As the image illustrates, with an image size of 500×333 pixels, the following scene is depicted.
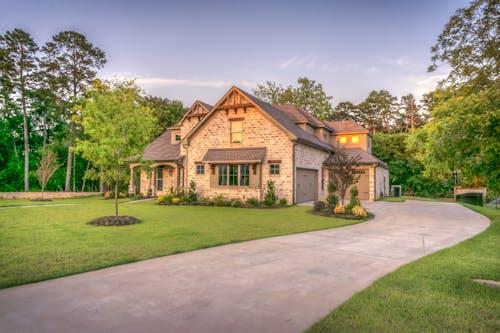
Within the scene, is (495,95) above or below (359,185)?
above

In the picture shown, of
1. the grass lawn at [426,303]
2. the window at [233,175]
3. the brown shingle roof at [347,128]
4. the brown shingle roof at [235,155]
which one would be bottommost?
the grass lawn at [426,303]

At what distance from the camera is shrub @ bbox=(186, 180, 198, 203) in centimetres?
2039

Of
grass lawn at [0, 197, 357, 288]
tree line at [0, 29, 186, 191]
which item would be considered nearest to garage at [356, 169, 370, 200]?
grass lawn at [0, 197, 357, 288]

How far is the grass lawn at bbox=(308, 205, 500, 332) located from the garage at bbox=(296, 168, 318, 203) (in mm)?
13959

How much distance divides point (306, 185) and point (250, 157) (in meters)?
4.86

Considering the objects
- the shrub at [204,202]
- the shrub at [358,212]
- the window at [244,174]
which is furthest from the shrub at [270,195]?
the shrub at [358,212]

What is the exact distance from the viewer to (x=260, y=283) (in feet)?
16.4

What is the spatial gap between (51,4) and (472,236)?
57.3 feet

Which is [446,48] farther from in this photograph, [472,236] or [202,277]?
[202,277]

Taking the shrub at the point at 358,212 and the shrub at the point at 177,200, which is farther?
the shrub at the point at 177,200

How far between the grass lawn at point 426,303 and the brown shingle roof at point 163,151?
21.2m

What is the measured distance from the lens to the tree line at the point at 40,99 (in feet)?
91.2

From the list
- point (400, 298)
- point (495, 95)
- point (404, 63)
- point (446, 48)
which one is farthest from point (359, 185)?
point (400, 298)

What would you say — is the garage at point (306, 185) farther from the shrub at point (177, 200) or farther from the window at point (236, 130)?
the shrub at point (177, 200)
